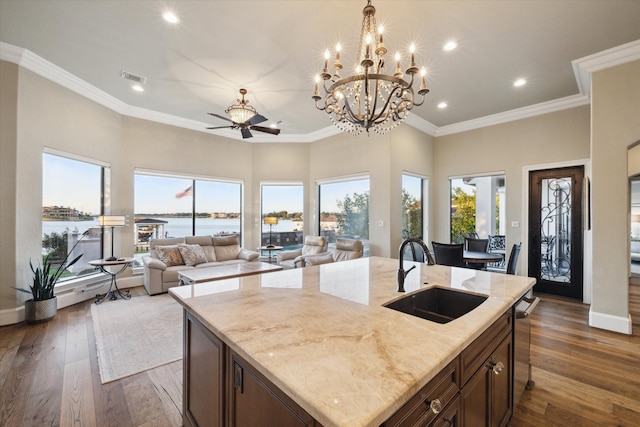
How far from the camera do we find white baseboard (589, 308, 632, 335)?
323 cm

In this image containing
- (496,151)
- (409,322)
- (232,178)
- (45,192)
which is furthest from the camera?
(232,178)

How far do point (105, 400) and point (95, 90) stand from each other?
4643mm

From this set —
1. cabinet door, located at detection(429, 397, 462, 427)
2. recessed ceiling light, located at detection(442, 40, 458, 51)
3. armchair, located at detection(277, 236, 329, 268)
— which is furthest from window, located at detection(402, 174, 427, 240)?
cabinet door, located at detection(429, 397, 462, 427)

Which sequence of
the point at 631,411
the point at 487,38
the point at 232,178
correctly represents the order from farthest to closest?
the point at 232,178 < the point at 487,38 < the point at 631,411

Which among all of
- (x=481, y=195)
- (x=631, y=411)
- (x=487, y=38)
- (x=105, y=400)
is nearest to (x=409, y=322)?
(x=631, y=411)

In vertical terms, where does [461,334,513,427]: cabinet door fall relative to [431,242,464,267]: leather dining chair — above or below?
below

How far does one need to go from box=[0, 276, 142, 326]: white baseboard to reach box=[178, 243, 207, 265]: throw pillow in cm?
102

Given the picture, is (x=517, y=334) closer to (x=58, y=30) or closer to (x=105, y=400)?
(x=105, y=400)

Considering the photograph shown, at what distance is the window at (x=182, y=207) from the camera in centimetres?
558

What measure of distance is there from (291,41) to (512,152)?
14.7ft

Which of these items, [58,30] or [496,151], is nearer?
[58,30]

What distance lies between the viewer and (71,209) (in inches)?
175

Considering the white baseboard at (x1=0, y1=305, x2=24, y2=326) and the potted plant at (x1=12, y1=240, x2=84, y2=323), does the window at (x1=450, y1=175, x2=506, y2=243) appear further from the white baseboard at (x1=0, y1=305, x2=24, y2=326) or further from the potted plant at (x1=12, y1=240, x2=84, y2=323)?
the white baseboard at (x1=0, y1=305, x2=24, y2=326)

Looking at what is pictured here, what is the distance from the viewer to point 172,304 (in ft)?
13.8
